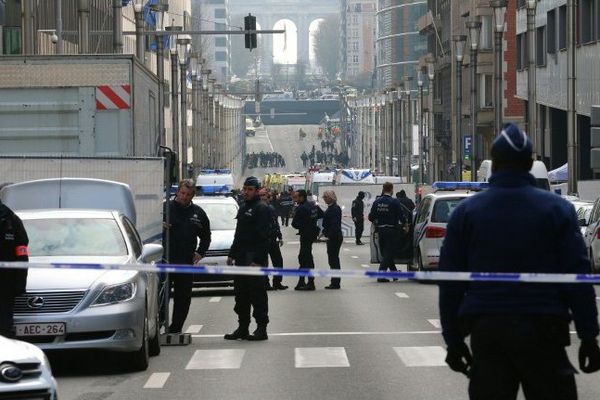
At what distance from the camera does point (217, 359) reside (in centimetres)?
1644

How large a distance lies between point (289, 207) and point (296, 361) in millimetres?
65698

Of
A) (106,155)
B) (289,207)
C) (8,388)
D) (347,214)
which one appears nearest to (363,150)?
(289,207)

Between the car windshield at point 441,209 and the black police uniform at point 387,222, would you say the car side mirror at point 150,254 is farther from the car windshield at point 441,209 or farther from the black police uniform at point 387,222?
the black police uniform at point 387,222

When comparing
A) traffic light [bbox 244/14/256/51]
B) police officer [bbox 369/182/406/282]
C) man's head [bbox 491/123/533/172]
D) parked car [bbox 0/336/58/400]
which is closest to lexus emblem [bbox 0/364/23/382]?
parked car [bbox 0/336/58/400]

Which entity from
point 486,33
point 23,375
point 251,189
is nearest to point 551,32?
point 486,33

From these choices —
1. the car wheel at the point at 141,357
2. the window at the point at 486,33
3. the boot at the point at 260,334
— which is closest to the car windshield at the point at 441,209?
the boot at the point at 260,334

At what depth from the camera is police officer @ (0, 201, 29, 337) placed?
13.6 meters

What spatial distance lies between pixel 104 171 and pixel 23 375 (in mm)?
12587

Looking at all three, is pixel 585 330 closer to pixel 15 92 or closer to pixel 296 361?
pixel 296 361

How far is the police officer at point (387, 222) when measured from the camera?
1201 inches

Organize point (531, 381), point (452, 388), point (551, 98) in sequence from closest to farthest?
point (531, 381) → point (452, 388) → point (551, 98)

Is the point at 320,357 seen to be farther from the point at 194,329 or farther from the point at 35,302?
the point at 194,329

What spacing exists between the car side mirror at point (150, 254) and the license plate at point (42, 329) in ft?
4.21

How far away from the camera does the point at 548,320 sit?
7.80 metres
